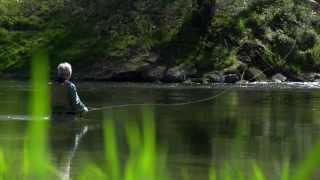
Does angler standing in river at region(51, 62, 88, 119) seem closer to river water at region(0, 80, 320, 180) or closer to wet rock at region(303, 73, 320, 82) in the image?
river water at region(0, 80, 320, 180)

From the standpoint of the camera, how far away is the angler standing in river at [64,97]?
49.7ft

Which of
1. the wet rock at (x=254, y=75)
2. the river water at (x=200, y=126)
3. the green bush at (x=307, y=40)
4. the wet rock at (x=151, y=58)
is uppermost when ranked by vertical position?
the green bush at (x=307, y=40)

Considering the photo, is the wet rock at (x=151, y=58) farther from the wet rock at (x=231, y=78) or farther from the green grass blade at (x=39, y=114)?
the green grass blade at (x=39, y=114)

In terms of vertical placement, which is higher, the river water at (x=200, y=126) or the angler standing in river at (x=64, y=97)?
the angler standing in river at (x=64, y=97)

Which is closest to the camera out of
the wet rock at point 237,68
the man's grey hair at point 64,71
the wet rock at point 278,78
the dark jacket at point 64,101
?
the man's grey hair at point 64,71

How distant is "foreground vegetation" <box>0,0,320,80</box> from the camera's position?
42.4 meters

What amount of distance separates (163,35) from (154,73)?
509 centimetres

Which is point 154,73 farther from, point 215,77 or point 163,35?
point 163,35

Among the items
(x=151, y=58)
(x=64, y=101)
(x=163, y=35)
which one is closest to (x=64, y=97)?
(x=64, y=101)

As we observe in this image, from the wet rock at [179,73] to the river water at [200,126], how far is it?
525cm

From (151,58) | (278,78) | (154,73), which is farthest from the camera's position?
(151,58)

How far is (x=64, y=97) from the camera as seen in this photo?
1588 cm

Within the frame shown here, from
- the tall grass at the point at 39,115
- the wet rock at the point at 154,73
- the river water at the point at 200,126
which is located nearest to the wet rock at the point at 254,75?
the wet rock at the point at 154,73

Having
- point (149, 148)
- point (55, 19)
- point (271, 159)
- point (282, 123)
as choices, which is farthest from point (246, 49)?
point (149, 148)
